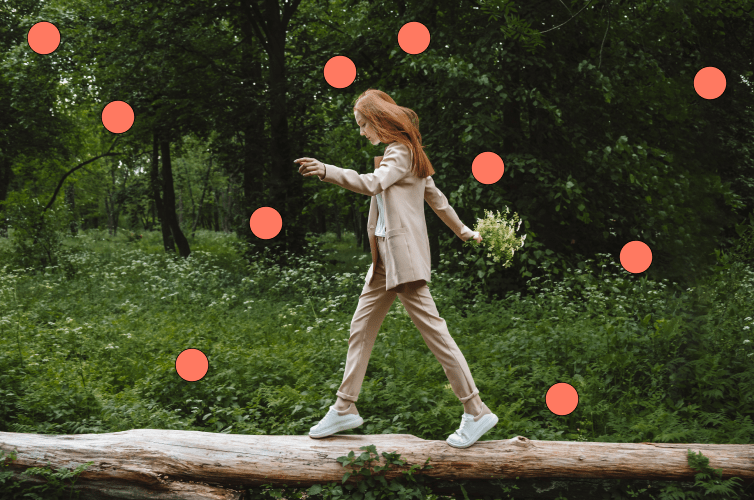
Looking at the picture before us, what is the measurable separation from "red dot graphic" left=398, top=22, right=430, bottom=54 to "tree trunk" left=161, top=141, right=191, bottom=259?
10.1 meters

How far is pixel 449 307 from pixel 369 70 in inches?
240

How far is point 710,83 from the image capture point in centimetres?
841

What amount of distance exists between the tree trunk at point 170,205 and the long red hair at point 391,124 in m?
14.9

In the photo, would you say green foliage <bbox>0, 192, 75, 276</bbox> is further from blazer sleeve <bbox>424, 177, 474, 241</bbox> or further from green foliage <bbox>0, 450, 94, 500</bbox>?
blazer sleeve <bbox>424, 177, 474, 241</bbox>

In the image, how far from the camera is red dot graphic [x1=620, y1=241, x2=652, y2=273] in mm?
8758

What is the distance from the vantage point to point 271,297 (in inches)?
387

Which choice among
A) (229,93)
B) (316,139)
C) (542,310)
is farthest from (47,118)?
(542,310)

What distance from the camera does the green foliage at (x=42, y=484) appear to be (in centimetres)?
349

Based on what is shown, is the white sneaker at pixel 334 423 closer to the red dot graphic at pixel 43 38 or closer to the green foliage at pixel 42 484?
the green foliage at pixel 42 484

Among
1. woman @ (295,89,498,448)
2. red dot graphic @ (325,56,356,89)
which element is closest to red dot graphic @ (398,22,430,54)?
red dot graphic @ (325,56,356,89)

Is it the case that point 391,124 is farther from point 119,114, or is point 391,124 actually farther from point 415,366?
point 119,114

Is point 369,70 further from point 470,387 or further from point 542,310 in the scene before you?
point 470,387

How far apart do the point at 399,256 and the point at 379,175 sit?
1.78 ft

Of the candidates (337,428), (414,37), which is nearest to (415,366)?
(337,428)
